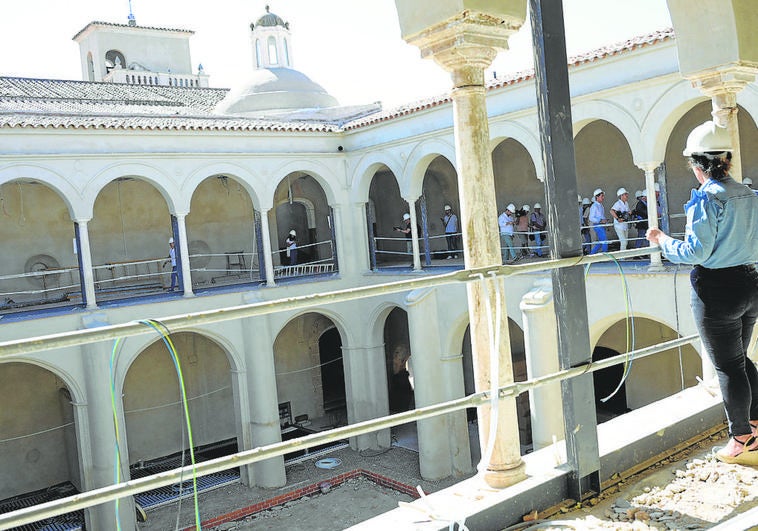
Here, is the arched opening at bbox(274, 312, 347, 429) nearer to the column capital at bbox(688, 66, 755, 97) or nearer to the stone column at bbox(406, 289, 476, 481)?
the stone column at bbox(406, 289, 476, 481)

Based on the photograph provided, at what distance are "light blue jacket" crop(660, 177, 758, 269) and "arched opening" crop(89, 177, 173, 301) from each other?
17612mm

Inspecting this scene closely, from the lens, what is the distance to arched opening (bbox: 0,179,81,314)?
18656mm

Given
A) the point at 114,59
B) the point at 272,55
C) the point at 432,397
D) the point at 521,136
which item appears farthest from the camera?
the point at 114,59

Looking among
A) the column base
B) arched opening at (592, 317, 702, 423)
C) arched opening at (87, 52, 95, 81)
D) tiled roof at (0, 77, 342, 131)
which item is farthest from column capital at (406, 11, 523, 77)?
arched opening at (87, 52, 95, 81)

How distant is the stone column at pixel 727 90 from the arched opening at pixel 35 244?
1617 centimetres

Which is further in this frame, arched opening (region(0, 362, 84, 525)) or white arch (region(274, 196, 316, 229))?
white arch (region(274, 196, 316, 229))

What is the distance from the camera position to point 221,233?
878 inches

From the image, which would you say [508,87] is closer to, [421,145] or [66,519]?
[421,145]

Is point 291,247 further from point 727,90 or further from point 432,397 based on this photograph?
point 727,90

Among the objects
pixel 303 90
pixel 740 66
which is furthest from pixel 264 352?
pixel 740 66

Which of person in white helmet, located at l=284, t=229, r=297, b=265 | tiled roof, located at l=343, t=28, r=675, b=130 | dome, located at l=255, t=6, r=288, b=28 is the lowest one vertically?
person in white helmet, located at l=284, t=229, r=297, b=265

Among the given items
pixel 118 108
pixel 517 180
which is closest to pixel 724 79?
pixel 517 180

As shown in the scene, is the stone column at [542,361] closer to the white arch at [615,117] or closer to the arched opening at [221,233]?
the white arch at [615,117]

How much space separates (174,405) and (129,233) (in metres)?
4.97
